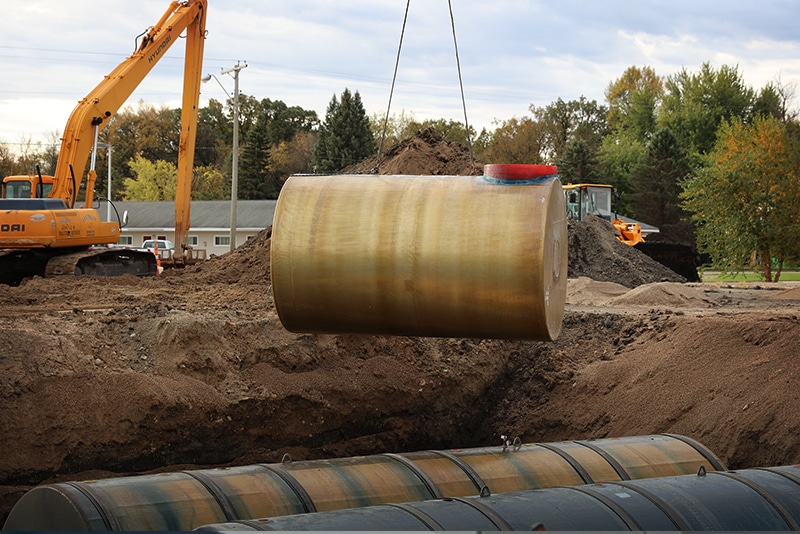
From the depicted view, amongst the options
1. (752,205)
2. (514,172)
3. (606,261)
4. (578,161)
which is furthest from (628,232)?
(514,172)

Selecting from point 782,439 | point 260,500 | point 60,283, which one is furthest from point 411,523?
point 60,283

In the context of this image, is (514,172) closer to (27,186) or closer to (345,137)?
(27,186)

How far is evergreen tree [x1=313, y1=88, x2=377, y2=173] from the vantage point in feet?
197

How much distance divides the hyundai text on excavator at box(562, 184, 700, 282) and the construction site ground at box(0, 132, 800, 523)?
15.1 metres

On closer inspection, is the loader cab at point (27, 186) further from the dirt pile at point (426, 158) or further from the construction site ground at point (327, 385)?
the dirt pile at point (426, 158)

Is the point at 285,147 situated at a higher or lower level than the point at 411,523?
higher

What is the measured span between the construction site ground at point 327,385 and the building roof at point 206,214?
40.1 metres

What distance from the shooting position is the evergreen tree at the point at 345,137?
2363 inches

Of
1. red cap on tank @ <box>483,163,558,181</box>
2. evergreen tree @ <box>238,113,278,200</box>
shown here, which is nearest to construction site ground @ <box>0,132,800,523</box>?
red cap on tank @ <box>483,163,558,181</box>

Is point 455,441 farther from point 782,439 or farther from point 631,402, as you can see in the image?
point 782,439

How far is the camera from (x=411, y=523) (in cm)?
591

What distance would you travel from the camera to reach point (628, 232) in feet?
114

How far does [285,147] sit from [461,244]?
65.5 metres

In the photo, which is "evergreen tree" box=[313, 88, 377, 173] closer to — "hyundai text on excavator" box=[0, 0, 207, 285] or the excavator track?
"hyundai text on excavator" box=[0, 0, 207, 285]
